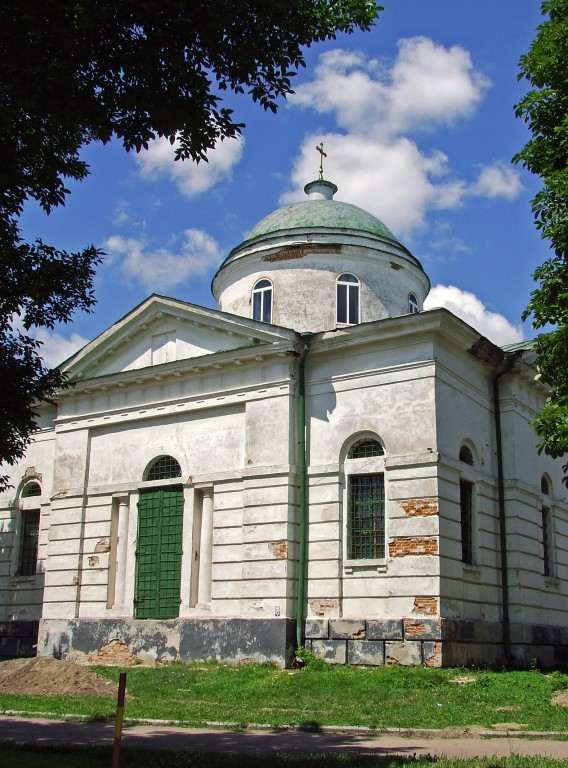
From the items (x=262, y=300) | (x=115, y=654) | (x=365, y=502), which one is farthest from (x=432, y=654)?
(x=262, y=300)

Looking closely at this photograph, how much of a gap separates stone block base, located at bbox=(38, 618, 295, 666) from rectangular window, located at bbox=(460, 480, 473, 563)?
439cm

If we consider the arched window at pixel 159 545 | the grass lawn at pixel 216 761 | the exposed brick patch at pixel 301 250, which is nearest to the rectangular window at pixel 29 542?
the arched window at pixel 159 545

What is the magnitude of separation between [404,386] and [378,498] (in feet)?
8.41

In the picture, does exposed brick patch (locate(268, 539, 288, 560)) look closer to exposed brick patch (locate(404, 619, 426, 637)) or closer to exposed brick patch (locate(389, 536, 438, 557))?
exposed brick patch (locate(389, 536, 438, 557))

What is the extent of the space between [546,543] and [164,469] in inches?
407

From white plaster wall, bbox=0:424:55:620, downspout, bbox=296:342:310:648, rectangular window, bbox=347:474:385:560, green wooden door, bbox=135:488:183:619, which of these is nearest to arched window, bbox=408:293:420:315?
downspout, bbox=296:342:310:648

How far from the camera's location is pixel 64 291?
11.6 meters

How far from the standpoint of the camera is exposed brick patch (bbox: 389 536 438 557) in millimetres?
18406

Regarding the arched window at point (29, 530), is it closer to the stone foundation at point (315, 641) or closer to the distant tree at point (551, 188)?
the stone foundation at point (315, 641)

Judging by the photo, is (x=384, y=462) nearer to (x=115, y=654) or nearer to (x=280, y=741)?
(x=115, y=654)

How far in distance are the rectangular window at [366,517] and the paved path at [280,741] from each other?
7.83 meters

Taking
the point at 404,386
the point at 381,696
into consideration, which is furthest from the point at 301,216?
the point at 381,696

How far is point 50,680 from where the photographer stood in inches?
646

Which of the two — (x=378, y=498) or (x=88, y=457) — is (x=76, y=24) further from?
(x=88, y=457)
